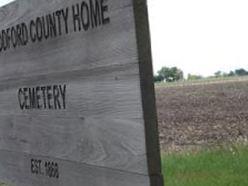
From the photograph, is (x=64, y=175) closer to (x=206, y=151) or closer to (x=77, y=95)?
(x=77, y=95)

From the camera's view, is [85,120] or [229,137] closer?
[85,120]

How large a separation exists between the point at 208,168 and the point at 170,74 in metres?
75.3

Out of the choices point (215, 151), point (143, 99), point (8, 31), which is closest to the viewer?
point (143, 99)

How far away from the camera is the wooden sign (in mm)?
2355

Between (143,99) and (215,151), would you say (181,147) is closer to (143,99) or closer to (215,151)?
(215,151)

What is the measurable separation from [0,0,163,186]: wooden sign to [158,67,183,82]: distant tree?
74.3 meters

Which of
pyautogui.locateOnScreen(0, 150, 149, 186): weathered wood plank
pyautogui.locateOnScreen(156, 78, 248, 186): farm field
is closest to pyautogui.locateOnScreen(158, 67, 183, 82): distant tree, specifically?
pyautogui.locateOnScreen(156, 78, 248, 186): farm field

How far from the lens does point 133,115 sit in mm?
2379

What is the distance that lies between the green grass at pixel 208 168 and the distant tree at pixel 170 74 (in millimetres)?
69860

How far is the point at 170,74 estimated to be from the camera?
81.9 m

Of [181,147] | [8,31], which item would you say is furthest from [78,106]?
[181,147]

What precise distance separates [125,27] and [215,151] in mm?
5763

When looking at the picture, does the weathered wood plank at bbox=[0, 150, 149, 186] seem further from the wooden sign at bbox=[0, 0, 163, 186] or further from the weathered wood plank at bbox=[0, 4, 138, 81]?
the weathered wood plank at bbox=[0, 4, 138, 81]

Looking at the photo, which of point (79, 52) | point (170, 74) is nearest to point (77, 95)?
point (79, 52)
